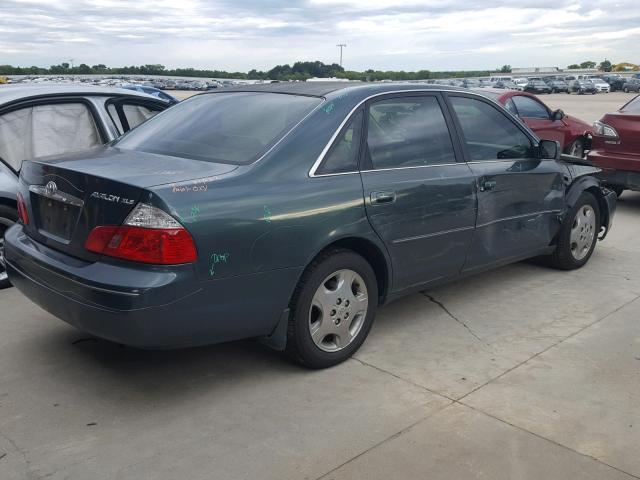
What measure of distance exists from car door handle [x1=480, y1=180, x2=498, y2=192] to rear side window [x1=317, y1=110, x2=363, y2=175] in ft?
3.76

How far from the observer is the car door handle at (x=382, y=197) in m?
3.88

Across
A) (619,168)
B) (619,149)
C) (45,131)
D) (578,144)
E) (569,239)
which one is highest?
(45,131)

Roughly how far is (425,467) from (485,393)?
0.83 meters

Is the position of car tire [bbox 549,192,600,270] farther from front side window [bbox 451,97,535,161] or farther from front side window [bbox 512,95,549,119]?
front side window [bbox 512,95,549,119]

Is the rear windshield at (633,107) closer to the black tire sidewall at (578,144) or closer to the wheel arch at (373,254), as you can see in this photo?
the black tire sidewall at (578,144)

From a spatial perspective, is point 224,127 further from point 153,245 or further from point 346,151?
point 153,245

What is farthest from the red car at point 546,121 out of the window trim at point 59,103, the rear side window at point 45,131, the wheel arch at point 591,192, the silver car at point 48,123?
the rear side window at point 45,131

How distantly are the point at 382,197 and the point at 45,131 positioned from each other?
A: 10.3 ft

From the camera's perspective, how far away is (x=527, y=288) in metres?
5.42

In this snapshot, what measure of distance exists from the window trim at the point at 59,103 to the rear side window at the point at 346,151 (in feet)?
8.82

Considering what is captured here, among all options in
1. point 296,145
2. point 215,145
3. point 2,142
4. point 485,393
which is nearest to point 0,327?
point 2,142

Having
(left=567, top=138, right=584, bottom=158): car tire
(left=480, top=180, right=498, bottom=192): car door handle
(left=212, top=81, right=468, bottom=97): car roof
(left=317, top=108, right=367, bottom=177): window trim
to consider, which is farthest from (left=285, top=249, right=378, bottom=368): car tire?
(left=567, top=138, right=584, bottom=158): car tire

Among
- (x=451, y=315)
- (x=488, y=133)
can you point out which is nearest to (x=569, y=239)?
(x=488, y=133)

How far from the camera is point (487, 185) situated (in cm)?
469
